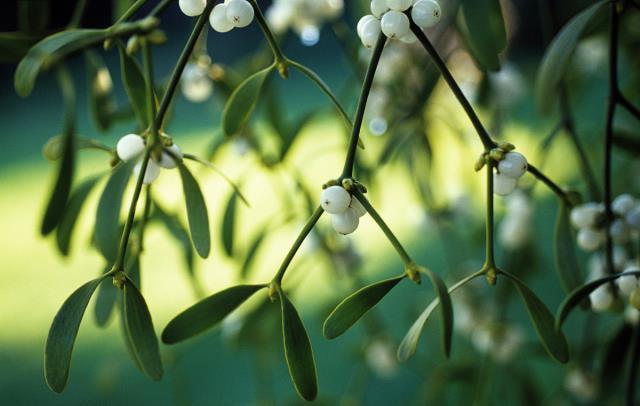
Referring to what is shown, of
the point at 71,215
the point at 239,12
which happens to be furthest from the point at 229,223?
the point at 239,12

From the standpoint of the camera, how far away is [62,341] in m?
0.36

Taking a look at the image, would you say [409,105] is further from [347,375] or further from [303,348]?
[347,375]

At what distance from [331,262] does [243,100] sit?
403 millimetres

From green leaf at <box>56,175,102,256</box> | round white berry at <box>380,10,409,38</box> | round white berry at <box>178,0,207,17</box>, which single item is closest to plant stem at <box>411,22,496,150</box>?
round white berry at <box>380,10,409,38</box>

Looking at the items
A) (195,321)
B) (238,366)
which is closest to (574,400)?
(195,321)

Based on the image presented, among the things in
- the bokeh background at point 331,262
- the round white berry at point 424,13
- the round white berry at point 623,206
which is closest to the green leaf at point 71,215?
the bokeh background at point 331,262

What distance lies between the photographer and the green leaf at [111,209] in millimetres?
383

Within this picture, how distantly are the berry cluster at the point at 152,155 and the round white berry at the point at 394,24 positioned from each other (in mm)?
→ 116

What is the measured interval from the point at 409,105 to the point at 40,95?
2612 millimetres

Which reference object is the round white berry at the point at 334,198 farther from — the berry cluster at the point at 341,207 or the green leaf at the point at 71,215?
the green leaf at the point at 71,215

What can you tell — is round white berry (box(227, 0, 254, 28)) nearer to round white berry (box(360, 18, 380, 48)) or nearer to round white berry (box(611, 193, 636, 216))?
round white berry (box(360, 18, 380, 48))

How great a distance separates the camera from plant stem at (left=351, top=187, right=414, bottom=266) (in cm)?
35

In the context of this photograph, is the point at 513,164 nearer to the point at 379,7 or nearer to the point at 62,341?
the point at 379,7

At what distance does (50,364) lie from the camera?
355 millimetres
